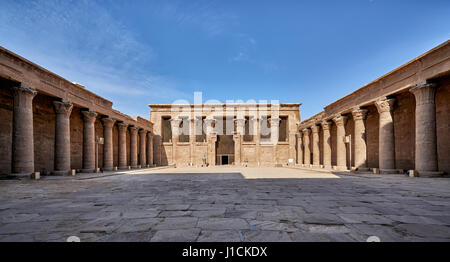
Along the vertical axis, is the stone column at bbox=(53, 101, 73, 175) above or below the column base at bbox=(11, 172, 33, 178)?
above

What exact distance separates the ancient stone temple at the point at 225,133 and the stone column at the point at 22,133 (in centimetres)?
2006

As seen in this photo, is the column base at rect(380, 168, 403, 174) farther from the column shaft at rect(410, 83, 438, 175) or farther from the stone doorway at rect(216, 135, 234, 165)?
the stone doorway at rect(216, 135, 234, 165)

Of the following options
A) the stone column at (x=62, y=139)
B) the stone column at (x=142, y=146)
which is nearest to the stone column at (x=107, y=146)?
the stone column at (x=62, y=139)

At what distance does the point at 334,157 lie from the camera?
68.6 feet

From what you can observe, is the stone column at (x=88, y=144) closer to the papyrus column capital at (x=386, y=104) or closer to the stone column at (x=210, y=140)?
the stone column at (x=210, y=140)

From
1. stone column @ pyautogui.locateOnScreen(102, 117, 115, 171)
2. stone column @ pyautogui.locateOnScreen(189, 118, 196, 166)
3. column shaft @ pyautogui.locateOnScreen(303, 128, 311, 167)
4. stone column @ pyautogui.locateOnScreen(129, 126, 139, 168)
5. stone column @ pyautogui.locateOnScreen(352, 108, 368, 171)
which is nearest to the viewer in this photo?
stone column @ pyautogui.locateOnScreen(352, 108, 368, 171)

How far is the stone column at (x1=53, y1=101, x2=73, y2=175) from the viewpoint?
41.8ft

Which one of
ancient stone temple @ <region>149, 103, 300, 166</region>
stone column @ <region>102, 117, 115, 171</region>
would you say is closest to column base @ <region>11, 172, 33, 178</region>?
stone column @ <region>102, 117, 115, 171</region>

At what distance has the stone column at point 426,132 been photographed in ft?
33.6

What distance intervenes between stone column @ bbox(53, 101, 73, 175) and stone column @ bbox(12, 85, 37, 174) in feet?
6.93

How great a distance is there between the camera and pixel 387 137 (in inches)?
510

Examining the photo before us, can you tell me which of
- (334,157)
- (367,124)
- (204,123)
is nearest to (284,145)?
(334,157)
